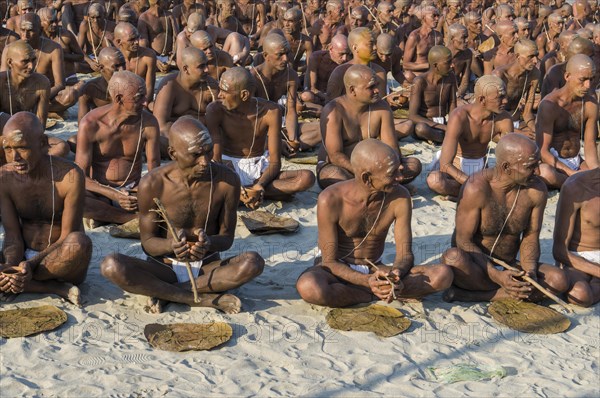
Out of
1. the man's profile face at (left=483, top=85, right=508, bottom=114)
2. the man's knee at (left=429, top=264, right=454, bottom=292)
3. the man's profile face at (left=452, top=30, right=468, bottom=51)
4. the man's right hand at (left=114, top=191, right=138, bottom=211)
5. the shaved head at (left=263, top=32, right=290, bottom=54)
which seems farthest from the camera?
the man's profile face at (left=452, top=30, right=468, bottom=51)

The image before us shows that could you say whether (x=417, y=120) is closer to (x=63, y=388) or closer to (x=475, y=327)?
(x=475, y=327)

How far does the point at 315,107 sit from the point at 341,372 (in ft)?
22.8

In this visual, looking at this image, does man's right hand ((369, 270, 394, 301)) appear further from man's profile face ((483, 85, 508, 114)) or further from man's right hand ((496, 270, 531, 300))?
man's profile face ((483, 85, 508, 114))

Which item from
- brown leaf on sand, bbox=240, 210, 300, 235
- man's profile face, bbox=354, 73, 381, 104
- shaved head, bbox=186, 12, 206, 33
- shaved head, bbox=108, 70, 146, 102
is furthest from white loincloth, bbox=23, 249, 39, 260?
shaved head, bbox=186, 12, 206, 33

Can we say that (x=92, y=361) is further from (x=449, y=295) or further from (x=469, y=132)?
(x=469, y=132)

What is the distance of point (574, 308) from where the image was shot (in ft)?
22.3

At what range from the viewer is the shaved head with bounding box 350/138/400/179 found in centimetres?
641

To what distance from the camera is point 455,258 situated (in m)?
6.75

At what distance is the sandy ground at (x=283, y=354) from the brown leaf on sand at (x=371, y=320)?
0.06 m

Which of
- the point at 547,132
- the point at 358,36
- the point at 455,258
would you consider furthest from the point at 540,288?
the point at 358,36

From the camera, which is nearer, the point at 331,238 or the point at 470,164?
the point at 331,238

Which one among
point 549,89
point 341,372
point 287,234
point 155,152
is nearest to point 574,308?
point 341,372

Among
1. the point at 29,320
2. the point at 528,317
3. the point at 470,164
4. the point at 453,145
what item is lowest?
the point at 528,317

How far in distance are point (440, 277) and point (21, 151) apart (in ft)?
10.0
